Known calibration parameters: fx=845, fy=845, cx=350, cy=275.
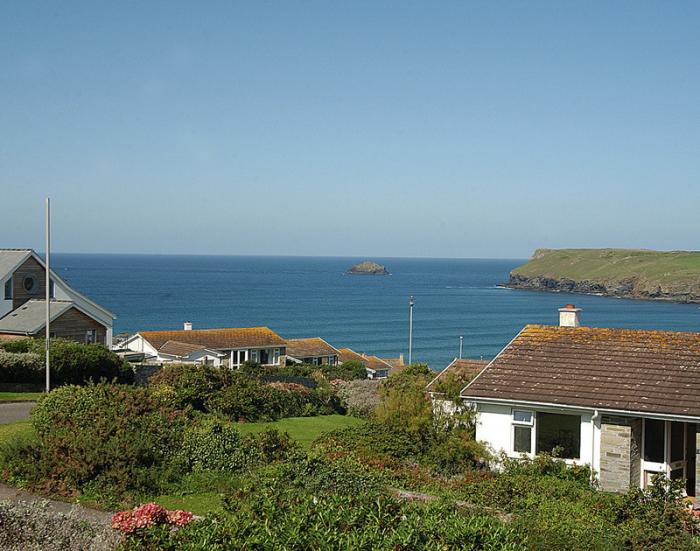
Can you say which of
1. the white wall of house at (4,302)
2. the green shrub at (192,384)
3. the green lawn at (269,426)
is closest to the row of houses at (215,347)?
the white wall of house at (4,302)

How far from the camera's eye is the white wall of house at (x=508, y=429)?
61.4ft

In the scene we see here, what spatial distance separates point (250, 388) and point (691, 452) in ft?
40.2

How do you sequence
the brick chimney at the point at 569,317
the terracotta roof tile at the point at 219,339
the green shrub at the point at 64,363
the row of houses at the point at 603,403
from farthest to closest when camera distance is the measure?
the terracotta roof tile at the point at 219,339 < the green shrub at the point at 64,363 < the brick chimney at the point at 569,317 < the row of houses at the point at 603,403

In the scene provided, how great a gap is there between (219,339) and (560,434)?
41489 mm

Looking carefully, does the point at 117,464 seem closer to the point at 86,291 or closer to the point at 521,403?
the point at 521,403

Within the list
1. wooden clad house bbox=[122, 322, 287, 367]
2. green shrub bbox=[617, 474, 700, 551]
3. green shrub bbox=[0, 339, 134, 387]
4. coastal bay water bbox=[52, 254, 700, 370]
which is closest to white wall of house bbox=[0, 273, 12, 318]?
green shrub bbox=[0, 339, 134, 387]

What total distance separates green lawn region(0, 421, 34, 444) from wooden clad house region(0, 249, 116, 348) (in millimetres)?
14389

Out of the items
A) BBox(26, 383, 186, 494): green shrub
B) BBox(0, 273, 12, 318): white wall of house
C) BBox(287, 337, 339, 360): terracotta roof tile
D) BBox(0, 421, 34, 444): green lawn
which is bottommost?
BBox(287, 337, 339, 360): terracotta roof tile

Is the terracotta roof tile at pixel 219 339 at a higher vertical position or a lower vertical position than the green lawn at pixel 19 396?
lower

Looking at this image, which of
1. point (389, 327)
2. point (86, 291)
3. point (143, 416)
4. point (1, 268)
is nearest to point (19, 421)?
point (143, 416)

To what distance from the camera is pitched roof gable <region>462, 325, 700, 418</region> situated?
18.8 metres

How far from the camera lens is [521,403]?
19.5 metres

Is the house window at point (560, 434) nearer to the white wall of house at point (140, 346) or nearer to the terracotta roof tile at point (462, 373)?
the terracotta roof tile at point (462, 373)

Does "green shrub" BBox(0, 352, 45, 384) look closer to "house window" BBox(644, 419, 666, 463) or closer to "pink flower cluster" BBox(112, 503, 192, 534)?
"house window" BBox(644, 419, 666, 463)
